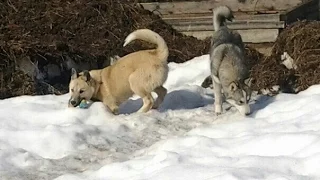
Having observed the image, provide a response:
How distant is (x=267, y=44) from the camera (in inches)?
381

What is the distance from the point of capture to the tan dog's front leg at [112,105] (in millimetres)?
7602

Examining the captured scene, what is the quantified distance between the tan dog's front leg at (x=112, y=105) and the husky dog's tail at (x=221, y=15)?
1.43 meters

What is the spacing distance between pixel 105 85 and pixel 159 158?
2.11 m

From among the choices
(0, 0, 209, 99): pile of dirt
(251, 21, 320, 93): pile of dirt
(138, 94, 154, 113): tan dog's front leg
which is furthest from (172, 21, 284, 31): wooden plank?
(138, 94, 154, 113): tan dog's front leg

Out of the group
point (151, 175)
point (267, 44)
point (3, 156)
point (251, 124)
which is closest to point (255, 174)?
point (151, 175)

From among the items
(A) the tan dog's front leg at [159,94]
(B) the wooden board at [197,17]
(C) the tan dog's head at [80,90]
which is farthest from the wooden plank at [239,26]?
(C) the tan dog's head at [80,90]

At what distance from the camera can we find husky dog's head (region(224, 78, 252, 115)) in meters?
7.15

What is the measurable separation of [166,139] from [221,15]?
1912 millimetres

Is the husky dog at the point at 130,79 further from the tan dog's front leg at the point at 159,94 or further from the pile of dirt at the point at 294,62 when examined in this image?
the pile of dirt at the point at 294,62

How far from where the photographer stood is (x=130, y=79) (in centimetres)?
745

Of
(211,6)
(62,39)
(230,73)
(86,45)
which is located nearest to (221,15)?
(230,73)

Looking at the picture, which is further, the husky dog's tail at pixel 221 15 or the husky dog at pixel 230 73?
the husky dog's tail at pixel 221 15

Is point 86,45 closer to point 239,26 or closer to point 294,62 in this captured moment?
point 239,26

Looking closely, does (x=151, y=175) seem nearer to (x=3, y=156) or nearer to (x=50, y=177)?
(x=50, y=177)
